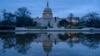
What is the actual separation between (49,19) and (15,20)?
29.2 meters

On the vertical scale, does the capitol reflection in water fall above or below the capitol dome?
below

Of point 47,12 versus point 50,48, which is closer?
point 50,48

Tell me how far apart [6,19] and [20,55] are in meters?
59.4

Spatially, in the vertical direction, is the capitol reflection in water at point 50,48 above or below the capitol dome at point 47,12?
below

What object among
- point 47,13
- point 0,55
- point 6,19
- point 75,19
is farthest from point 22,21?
point 0,55

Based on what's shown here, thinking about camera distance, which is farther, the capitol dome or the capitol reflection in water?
the capitol dome

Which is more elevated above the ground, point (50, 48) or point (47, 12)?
point (47, 12)

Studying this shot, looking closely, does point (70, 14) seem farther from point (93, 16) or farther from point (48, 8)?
point (93, 16)

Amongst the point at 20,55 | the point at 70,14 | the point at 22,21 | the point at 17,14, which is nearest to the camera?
the point at 20,55

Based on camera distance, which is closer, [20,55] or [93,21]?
[20,55]

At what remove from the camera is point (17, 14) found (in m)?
73.0

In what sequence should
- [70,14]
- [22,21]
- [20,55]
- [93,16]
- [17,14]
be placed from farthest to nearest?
[70,14] → [93,16] → [17,14] → [22,21] → [20,55]

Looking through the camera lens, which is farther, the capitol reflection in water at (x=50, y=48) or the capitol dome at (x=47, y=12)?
the capitol dome at (x=47, y=12)

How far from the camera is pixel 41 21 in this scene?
10044 cm
